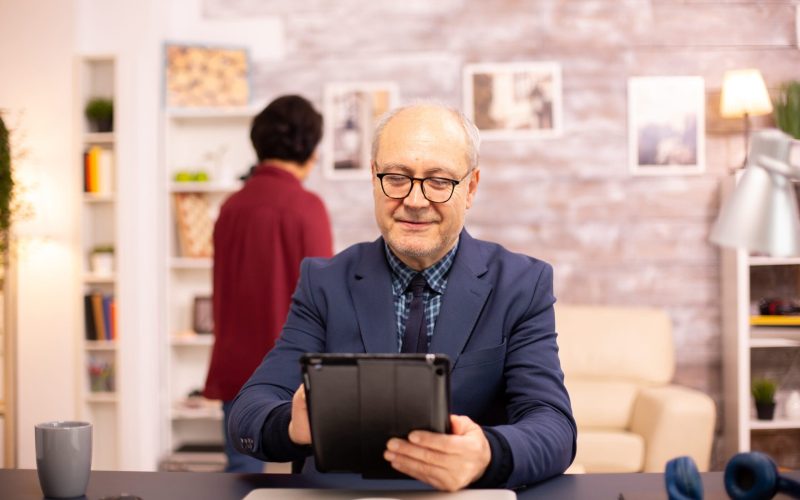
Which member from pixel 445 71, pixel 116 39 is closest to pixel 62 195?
pixel 116 39

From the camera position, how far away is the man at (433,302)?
1.57 meters

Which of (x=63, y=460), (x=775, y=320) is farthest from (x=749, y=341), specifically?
(x=63, y=460)

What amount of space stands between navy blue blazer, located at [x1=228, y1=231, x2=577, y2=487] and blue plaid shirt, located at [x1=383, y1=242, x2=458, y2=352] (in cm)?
2

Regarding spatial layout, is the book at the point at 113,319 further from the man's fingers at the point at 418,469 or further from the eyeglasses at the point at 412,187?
the man's fingers at the point at 418,469

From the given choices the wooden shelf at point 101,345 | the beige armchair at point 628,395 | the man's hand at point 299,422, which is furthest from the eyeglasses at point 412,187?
the wooden shelf at point 101,345

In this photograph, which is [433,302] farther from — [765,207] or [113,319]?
[113,319]

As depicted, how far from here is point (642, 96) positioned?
A: 4664mm

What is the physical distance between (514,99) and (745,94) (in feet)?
3.74

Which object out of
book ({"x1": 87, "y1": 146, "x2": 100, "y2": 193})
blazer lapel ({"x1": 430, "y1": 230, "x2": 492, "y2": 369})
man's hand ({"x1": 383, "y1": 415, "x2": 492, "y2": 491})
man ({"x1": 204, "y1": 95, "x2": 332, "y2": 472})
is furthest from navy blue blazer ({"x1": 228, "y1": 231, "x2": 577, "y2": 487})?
book ({"x1": 87, "y1": 146, "x2": 100, "y2": 193})

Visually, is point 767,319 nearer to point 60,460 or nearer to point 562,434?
point 562,434

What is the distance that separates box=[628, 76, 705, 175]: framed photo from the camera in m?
4.65

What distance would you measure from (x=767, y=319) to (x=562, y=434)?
3240mm

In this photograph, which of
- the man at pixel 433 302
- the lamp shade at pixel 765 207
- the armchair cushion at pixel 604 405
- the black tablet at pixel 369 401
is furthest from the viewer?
the armchair cushion at pixel 604 405

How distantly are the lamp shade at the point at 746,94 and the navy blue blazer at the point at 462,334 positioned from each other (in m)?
3.08
